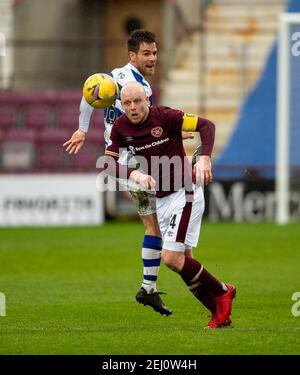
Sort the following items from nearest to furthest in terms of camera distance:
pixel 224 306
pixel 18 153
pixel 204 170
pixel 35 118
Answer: pixel 204 170 → pixel 224 306 → pixel 18 153 → pixel 35 118

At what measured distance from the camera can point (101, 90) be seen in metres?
8.98

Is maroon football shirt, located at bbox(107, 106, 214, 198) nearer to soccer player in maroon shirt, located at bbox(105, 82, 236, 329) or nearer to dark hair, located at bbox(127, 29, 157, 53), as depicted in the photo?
soccer player in maroon shirt, located at bbox(105, 82, 236, 329)

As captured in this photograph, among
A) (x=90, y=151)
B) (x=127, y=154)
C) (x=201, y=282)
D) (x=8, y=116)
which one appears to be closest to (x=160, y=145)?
(x=127, y=154)

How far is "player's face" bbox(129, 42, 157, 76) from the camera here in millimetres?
9078

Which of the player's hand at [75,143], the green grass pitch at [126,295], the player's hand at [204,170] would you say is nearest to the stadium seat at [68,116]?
the green grass pitch at [126,295]

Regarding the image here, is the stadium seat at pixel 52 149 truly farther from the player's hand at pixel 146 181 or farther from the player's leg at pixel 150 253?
the player's hand at pixel 146 181

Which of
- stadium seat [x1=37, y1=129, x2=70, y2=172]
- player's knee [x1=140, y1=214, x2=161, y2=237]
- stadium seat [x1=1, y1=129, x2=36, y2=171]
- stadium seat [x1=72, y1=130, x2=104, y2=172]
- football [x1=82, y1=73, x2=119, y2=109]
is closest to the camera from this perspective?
football [x1=82, y1=73, x2=119, y2=109]

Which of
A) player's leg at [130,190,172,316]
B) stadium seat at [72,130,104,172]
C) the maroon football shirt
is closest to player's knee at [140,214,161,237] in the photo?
player's leg at [130,190,172,316]

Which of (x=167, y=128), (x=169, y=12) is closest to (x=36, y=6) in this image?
(x=169, y=12)

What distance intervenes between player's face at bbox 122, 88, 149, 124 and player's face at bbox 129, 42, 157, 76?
40.7 inches

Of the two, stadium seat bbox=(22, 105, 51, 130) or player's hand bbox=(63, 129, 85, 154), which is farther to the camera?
stadium seat bbox=(22, 105, 51, 130)

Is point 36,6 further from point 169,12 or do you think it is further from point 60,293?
point 60,293

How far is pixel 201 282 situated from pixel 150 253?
3.00 feet

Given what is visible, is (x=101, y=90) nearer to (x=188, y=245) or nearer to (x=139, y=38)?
(x=139, y=38)
